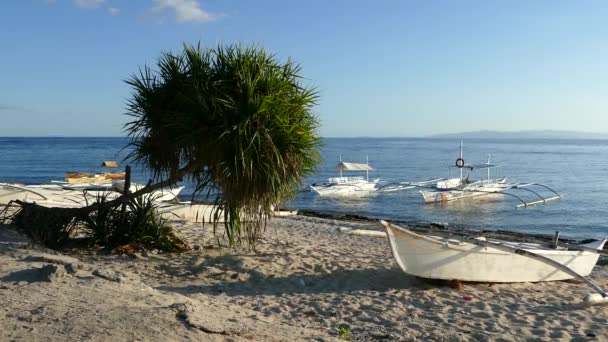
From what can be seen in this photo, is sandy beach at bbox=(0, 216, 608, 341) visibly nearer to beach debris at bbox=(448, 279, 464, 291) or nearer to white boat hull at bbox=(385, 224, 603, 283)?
beach debris at bbox=(448, 279, 464, 291)

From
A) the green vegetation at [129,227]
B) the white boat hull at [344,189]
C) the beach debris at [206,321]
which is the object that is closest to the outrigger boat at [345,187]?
the white boat hull at [344,189]

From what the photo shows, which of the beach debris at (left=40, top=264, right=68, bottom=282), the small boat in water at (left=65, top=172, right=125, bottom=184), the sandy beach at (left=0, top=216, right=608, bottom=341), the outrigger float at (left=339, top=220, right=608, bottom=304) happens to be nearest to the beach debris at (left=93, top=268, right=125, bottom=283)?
the sandy beach at (left=0, top=216, right=608, bottom=341)

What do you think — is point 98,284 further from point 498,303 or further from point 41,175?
point 41,175

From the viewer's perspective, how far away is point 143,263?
9.34 meters

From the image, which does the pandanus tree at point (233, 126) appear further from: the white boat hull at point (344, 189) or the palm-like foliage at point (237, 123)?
the white boat hull at point (344, 189)

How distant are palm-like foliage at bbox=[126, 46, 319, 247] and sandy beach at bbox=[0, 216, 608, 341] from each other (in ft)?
4.35

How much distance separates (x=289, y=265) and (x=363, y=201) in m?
22.9

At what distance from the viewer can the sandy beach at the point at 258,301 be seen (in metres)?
5.13

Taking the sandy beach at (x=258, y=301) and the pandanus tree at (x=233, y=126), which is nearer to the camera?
the sandy beach at (x=258, y=301)

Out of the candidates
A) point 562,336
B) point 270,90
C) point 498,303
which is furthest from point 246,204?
point 562,336

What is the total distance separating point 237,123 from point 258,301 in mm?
2646

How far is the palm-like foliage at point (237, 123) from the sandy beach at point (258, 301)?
1.33 metres

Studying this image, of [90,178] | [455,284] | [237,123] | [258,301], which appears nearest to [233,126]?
[237,123]

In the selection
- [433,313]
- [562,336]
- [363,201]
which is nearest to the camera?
[562,336]
